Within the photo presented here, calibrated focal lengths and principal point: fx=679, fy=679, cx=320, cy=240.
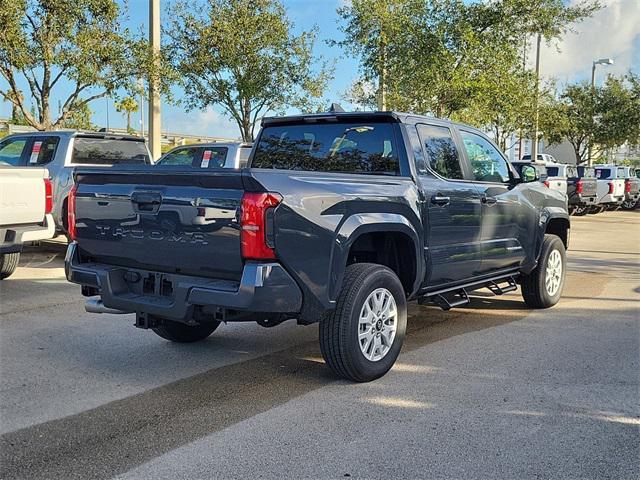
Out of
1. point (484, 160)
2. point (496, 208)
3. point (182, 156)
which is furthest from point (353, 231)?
point (182, 156)

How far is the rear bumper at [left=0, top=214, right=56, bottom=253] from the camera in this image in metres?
7.46

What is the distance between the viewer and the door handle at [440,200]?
553 centimetres

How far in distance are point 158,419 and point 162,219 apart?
1274 mm

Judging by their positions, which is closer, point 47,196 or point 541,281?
point 541,281

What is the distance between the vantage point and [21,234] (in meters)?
7.59

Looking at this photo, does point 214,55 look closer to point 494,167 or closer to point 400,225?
point 494,167

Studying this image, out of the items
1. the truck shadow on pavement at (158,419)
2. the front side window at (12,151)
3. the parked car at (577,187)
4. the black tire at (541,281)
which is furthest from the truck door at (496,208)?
the parked car at (577,187)

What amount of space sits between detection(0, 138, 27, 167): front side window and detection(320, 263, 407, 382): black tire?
25.8ft

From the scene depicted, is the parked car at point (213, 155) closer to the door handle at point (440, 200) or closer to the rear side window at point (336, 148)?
the rear side window at point (336, 148)

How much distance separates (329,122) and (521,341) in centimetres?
262

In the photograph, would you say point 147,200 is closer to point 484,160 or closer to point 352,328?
point 352,328

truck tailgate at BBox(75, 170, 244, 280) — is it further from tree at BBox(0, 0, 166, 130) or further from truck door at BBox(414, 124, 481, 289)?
tree at BBox(0, 0, 166, 130)

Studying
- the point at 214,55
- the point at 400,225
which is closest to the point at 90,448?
the point at 400,225

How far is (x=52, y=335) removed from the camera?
614 cm
